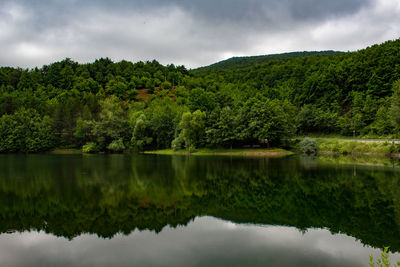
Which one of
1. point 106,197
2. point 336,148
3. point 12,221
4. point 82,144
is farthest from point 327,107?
point 12,221

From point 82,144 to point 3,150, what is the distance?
1983 cm

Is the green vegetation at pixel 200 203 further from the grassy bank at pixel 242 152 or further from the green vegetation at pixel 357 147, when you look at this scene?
the grassy bank at pixel 242 152

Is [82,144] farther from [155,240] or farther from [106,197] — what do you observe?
[155,240]

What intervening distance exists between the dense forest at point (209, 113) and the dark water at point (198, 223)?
1504 inches

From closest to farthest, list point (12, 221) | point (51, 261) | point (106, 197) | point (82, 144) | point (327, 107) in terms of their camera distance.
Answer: point (51, 261) < point (12, 221) < point (106, 197) < point (82, 144) < point (327, 107)

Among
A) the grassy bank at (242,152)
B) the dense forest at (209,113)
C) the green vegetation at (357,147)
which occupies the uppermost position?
the dense forest at (209,113)

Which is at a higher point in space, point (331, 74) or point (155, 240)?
point (331, 74)

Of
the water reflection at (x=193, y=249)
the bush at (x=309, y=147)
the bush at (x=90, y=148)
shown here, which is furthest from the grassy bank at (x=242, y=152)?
the water reflection at (x=193, y=249)

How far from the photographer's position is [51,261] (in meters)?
10.7

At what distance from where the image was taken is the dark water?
1101cm

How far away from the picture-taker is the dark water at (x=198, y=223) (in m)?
11.0

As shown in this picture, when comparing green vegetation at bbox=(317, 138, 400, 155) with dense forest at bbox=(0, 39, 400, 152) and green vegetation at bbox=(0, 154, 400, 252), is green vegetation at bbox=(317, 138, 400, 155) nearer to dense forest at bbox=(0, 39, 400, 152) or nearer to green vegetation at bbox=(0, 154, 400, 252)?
dense forest at bbox=(0, 39, 400, 152)

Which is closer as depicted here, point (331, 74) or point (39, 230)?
point (39, 230)

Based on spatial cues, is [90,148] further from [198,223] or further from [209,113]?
[198,223]
